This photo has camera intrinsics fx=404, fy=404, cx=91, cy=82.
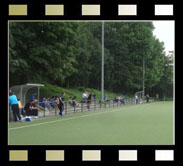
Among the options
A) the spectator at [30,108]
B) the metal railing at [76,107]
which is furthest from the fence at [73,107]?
the spectator at [30,108]

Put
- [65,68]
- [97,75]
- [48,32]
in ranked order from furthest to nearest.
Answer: [97,75]
[65,68]
[48,32]

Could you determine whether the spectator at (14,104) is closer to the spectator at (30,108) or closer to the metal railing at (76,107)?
the spectator at (30,108)

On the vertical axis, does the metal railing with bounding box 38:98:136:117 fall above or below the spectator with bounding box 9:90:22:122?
below

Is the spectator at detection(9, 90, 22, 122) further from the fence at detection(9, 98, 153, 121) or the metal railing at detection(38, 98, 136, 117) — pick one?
the metal railing at detection(38, 98, 136, 117)

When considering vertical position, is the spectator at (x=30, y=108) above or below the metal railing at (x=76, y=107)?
above

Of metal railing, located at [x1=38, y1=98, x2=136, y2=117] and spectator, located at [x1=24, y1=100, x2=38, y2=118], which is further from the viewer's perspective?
metal railing, located at [x1=38, y1=98, x2=136, y2=117]

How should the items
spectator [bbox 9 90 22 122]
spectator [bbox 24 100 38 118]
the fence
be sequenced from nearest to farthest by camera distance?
spectator [bbox 9 90 22 122]
spectator [bbox 24 100 38 118]
the fence

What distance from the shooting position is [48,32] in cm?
2920

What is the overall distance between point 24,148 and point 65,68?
1094 inches

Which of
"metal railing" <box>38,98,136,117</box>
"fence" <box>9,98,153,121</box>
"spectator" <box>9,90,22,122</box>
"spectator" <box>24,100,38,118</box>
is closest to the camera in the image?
"spectator" <box>9,90,22,122</box>

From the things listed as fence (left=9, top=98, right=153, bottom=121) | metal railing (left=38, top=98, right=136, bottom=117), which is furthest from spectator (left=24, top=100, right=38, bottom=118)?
metal railing (left=38, top=98, right=136, bottom=117)

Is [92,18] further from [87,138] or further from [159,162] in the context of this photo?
[87,138]

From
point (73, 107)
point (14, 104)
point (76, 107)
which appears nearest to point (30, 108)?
point (14, 104)
